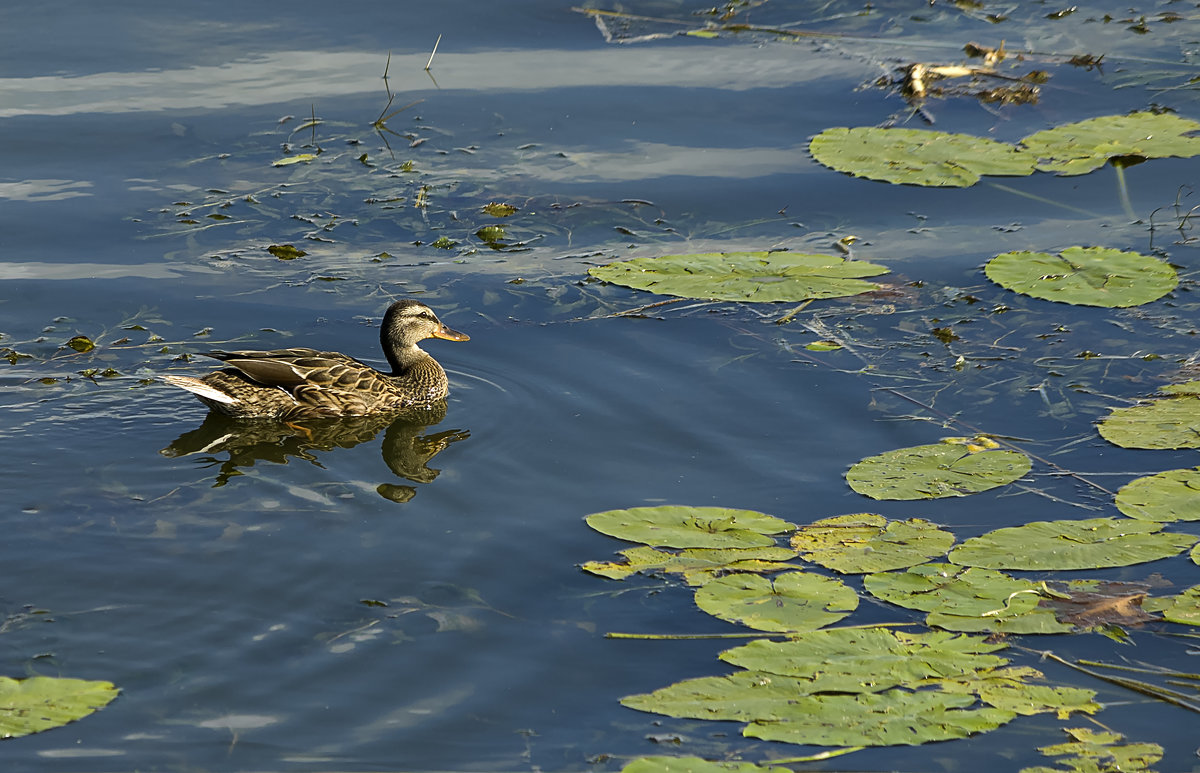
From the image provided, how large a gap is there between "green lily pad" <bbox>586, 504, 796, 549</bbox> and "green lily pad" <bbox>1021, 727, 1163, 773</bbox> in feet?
5.93

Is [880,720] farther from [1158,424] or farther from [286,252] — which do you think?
[286,252]

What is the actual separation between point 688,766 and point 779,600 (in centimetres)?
126

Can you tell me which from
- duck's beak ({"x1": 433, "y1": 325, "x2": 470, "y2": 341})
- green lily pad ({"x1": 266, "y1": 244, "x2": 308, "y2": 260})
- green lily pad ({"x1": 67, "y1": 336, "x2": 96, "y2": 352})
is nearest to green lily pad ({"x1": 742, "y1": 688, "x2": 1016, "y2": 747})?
duck's beak ({"x1": 433, "y1": 325, "x2": 470, "y2": 341})

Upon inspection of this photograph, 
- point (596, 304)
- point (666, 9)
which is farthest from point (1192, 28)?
point (596, 304)

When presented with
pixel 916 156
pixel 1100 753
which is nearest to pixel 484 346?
pixel 916 156

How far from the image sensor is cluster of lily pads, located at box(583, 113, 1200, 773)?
533 centimetres

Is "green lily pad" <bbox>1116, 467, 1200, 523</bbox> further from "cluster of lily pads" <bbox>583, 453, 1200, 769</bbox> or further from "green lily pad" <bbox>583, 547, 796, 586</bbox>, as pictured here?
"green lily pad" <bbox>583, 547, 796, 586</bbox>

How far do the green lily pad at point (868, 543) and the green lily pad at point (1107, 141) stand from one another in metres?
5.50

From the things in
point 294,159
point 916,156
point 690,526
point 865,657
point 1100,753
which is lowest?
point 1100,753

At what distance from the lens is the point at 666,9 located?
15.5m

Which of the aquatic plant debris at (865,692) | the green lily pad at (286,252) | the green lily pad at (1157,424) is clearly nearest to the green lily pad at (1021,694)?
the aquatic plant debris at (865,692)

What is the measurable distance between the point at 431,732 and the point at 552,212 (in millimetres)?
6351

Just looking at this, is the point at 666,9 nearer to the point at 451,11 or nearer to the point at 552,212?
the point at 451,11

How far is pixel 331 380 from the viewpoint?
877 centimetres
